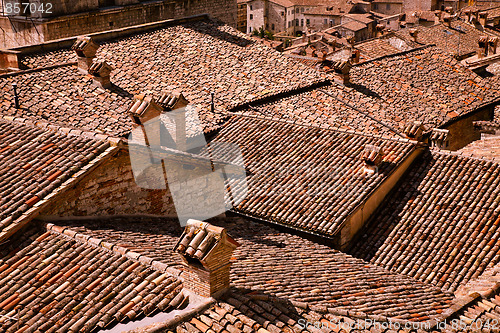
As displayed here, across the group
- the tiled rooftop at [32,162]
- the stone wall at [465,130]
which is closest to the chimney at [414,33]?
the stone wall at [465,130]

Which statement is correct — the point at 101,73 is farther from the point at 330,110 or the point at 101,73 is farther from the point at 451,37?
the point at 451,37

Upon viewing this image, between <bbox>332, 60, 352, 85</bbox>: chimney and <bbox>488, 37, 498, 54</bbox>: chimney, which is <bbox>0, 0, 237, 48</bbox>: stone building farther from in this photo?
<bbox>488, 37, 498, 54</bbox>: chimney

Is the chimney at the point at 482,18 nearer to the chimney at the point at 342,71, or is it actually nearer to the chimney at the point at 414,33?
the chimney at the point at 414,33

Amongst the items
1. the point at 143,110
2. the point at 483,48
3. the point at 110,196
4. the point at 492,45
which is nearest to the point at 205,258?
the point at 110,196

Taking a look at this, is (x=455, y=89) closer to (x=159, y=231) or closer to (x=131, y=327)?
(x=159, y=231)

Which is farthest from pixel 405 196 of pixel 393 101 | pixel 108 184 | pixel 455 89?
pixel 455 89

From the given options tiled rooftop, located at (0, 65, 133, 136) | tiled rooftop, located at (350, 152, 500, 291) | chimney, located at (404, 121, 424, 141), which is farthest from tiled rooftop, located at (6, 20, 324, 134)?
tiled rooftop, located at (350, 152, 500, 291)
